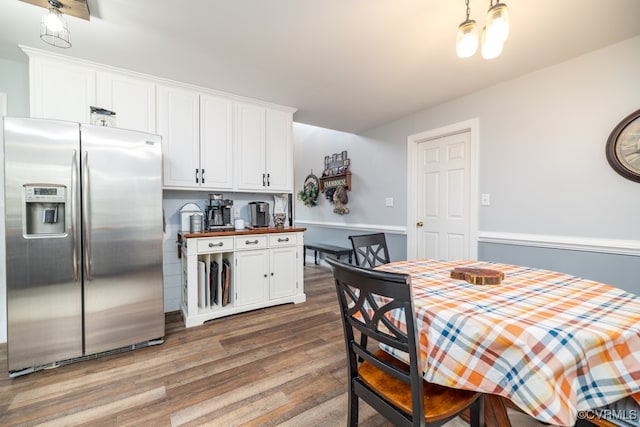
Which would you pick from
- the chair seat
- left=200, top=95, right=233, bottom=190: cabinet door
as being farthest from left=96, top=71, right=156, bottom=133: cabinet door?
the chair seat

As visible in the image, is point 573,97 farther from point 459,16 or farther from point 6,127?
point 6,127

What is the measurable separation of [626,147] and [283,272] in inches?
127

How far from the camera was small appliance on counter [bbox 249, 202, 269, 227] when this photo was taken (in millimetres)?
3221

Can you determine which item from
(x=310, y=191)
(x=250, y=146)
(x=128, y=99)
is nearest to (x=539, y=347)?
(x=250, y=146)

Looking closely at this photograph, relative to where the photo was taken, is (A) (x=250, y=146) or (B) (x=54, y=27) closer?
(B) (x=54, y=27)

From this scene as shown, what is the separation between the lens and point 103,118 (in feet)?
7.32

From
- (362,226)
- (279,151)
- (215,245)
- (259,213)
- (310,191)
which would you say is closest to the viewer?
(215,245)

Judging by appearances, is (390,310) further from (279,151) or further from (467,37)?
(279,151)

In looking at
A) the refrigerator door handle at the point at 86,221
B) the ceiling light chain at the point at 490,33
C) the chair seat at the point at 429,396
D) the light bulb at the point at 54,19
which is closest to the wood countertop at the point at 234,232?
the refrigerator door handle at the point at 86,221

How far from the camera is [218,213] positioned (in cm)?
300

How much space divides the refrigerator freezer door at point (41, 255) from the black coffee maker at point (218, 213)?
116 centimetres

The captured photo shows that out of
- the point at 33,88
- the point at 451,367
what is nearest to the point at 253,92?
the point at 33,88

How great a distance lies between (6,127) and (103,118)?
579 millimetres

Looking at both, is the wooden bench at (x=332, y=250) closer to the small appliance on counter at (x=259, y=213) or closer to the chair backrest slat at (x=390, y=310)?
the small appliance on counter at (x=259, y=213)
